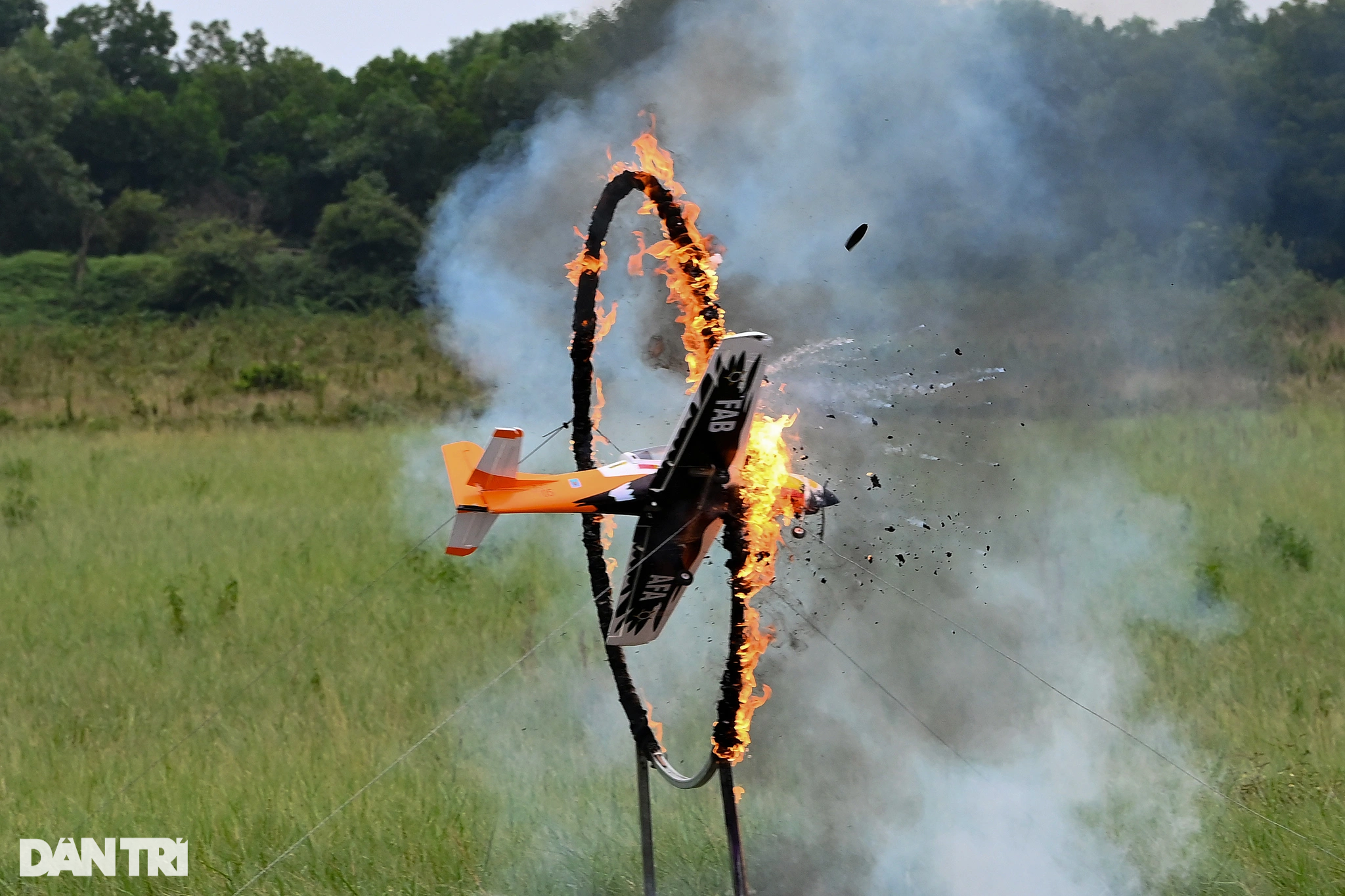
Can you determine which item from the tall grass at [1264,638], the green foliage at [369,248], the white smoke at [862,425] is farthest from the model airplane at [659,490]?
the green foliage at [369,248]

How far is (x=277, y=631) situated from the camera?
1341cm

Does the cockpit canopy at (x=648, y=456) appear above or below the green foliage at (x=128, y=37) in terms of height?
below

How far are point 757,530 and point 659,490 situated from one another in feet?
1.65

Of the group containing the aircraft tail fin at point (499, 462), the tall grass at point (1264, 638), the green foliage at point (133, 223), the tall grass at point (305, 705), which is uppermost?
the green foliage at point (133, 223)

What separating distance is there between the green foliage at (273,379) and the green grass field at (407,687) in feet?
27.7

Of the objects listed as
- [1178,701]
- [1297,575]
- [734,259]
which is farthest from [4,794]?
[1297,575]

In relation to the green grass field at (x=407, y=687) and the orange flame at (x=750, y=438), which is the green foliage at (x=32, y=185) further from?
the orange flame at (x=750, y=438)

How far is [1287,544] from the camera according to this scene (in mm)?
14883

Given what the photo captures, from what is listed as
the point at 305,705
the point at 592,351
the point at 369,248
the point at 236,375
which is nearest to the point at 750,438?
the point at 592,351

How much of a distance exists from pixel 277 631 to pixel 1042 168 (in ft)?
27.4

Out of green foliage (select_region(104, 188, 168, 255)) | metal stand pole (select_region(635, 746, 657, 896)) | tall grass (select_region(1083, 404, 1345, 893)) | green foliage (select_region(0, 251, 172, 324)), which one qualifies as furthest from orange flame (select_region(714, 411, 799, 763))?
green foliage (select_region(104, 188, 168, 255))

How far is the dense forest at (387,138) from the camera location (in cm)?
1459

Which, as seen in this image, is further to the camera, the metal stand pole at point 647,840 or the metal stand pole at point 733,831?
the metal stand pole at point 647,840

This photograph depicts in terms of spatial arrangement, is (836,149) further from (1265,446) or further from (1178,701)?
(1265,446)
